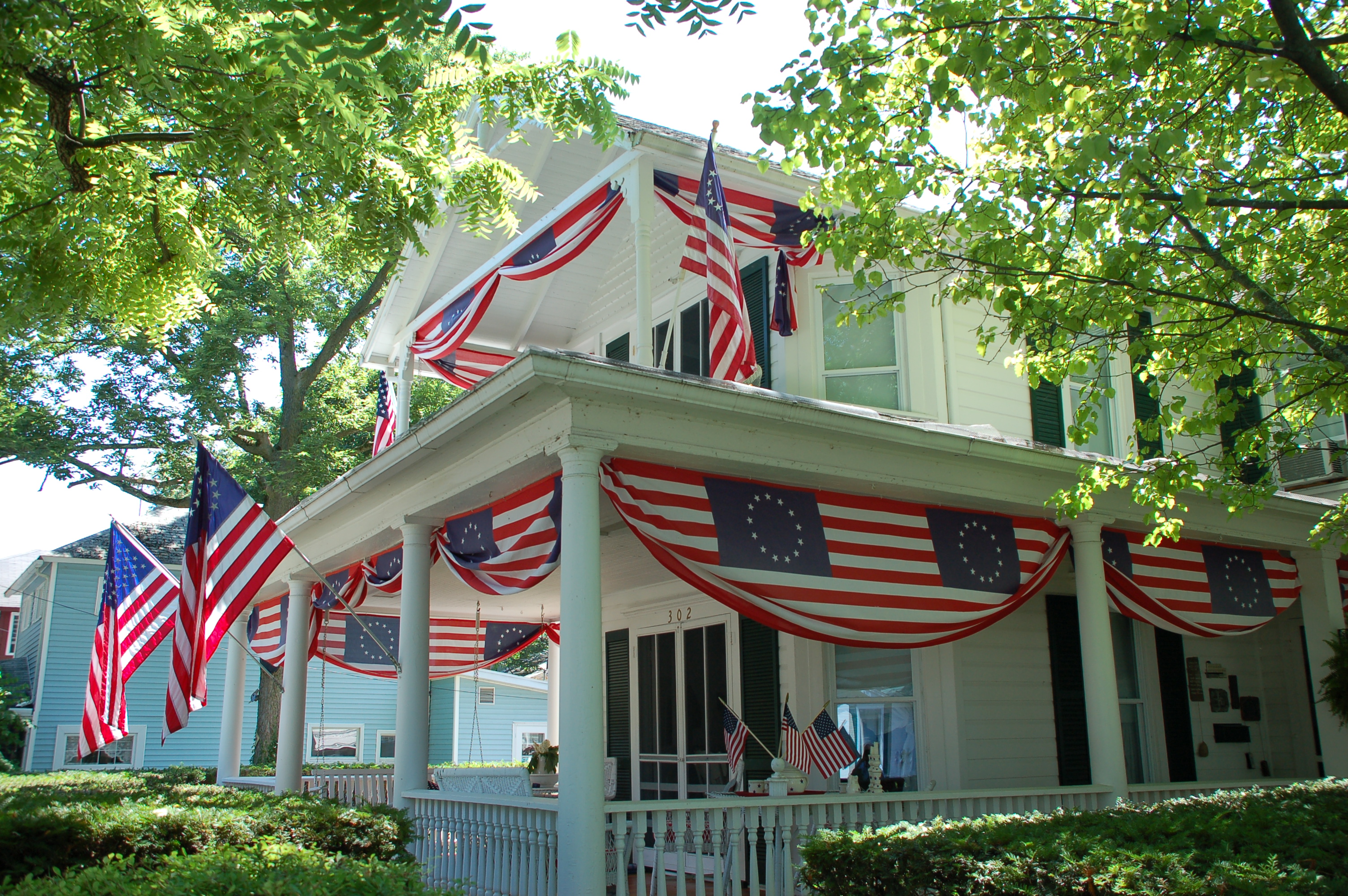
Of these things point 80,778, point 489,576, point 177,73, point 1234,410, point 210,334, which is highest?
point 210,334

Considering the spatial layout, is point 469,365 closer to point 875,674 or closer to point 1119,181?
point 875,674

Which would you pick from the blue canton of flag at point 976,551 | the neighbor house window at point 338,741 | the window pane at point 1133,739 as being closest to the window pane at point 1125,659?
the window pane at point 1133,739

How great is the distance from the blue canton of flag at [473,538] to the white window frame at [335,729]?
56.6 ft

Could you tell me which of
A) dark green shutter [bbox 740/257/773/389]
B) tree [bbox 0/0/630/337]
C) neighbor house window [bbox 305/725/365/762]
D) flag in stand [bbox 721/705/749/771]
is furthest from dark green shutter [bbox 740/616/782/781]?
neighbor house window [bbox 305/725/365/762]

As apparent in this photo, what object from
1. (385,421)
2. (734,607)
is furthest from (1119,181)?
(385,421)

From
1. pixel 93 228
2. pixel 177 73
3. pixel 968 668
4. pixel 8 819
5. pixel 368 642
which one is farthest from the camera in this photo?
pixel 368 642

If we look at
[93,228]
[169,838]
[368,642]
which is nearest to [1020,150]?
[93,228]

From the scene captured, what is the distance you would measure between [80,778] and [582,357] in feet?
42.3

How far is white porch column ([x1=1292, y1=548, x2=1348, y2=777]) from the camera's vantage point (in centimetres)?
1047

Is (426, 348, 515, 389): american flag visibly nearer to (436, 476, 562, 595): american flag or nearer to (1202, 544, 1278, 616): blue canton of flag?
(436, 476, 562, 595): american flag

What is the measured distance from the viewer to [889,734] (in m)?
10.2

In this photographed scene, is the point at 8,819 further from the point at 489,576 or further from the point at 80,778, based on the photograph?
the point at 80,778

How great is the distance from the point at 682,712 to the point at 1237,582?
19.4 feet

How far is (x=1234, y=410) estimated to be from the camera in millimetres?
8180
